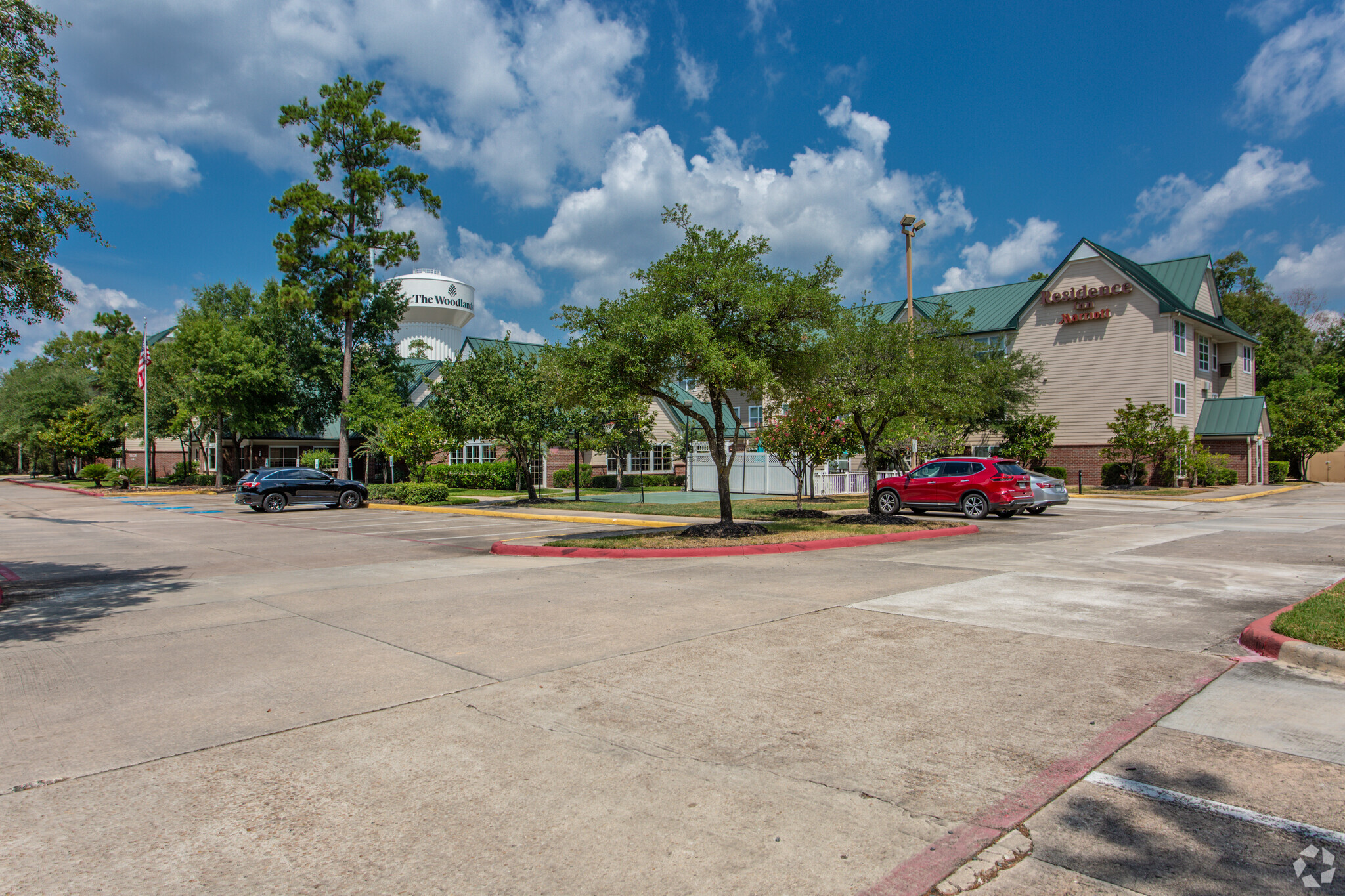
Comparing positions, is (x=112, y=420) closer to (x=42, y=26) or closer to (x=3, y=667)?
(x=42, y=26)

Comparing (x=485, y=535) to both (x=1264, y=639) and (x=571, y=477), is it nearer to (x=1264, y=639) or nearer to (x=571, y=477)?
(x=1264, y=639)

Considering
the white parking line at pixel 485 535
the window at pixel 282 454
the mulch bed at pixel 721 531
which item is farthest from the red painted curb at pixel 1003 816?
the window at pixel 282 454

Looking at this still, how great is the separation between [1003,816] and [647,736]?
6.60 ft

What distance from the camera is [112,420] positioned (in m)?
52.7

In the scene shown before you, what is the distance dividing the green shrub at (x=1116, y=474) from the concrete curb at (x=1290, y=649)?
117ft

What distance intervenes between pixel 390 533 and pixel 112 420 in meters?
47.2

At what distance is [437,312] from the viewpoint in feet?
200

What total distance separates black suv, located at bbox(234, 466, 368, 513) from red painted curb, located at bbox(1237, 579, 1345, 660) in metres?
28.6

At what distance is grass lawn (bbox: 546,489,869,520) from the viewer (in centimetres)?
2227

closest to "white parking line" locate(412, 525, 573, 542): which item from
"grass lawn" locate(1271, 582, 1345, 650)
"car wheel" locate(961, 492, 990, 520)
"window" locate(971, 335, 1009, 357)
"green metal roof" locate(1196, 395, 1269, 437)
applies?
"car wheel" locate(961, 492, 990, 520)

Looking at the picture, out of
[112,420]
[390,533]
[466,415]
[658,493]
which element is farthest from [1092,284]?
[112,420]

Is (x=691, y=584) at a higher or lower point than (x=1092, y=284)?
lower

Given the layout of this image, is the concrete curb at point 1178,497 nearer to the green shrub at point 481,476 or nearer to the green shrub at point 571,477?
the green shrub at point 571,477

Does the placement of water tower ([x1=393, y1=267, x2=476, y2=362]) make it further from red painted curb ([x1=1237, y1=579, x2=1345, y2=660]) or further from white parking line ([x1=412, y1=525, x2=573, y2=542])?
red painted curb ([x1=1237, y1=579, x2=1345, y2=660])
